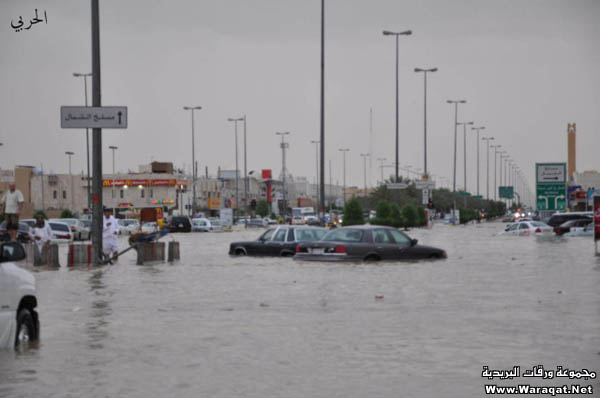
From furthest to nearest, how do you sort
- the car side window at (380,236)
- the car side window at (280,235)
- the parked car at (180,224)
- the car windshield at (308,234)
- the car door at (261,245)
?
1. the parked car at (180,224)
2. the car door at (261,245)
3. the car side window at (280,235)
4. the car windshield at (308,234)
5. the car side window at (380,236)

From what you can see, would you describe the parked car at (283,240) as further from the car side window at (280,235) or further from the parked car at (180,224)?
the parked car at (180,224)

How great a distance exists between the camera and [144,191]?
13500cm

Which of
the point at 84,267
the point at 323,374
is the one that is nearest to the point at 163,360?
the point at 323,374

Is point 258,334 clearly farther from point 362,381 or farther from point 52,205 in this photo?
point 52,205

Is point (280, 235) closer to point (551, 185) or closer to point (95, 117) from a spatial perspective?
point (95, 117)

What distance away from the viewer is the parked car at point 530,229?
5578cm

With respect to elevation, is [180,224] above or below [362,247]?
below

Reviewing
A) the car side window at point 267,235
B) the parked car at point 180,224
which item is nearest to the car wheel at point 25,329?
the car side window at point 267,235

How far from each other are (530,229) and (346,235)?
107ft

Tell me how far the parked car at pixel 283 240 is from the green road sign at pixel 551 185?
24.9 m

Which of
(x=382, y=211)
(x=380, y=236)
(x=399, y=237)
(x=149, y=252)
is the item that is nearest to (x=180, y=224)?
(x=382, y=211)

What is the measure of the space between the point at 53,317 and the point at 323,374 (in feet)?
21.7

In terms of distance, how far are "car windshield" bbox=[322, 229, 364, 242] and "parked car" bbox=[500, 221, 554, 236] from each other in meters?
30.9

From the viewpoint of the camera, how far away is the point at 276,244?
30547mm
